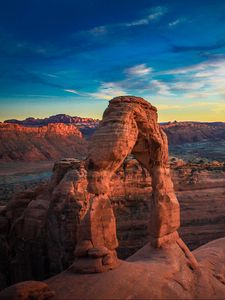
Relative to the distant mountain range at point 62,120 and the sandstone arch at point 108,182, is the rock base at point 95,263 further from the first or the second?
the distant mountain range at point 62,120

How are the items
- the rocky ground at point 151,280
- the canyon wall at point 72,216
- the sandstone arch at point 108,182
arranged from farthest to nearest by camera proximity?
the canyon wall at point 72,216 → the sandstone arch at point 108,182 → the rocky ground at point 151,280

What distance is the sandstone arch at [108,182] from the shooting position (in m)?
9.84

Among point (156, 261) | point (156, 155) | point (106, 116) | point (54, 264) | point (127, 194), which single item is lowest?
point (54, 264)

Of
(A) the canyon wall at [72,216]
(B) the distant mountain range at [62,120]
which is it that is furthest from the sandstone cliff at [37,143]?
(B) the distant mountain range at [62,120]

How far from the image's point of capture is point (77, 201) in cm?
1393

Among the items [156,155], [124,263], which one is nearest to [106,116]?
[156,155]

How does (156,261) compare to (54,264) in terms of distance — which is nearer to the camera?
(156,261)

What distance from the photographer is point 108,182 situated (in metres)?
10.6

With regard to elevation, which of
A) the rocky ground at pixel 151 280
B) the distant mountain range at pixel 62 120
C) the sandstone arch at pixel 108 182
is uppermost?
the distant mountain range at pixel 62 120

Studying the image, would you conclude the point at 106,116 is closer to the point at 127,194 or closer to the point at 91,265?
the point at 91,265

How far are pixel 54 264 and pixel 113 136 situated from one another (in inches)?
250

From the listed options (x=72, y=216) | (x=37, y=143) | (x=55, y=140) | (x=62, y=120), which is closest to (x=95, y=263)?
(x=72, y=216)

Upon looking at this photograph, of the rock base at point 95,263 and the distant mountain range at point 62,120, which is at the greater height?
the distant mountain range at point 62,120

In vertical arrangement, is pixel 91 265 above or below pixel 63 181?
below
